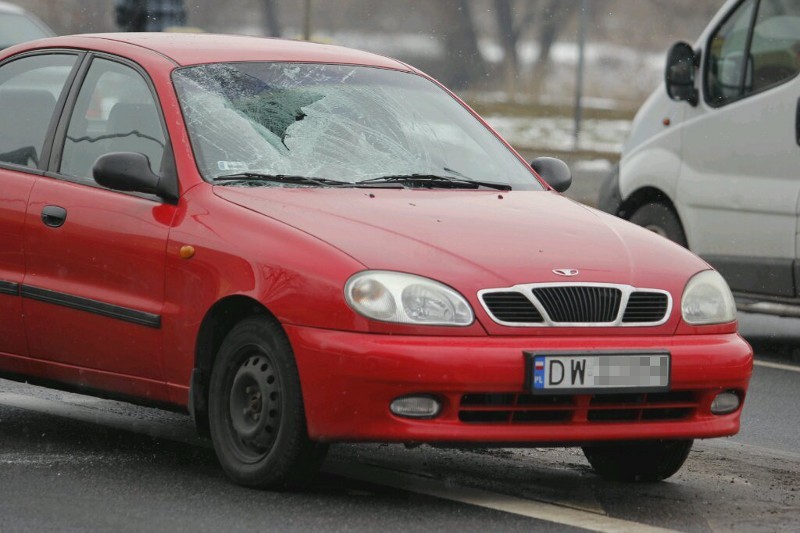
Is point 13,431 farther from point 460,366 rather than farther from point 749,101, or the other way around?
point 749,101

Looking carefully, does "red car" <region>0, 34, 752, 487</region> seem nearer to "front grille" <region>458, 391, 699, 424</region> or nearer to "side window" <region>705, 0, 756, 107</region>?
"front grille" <region>458, 391, 699, 424</region>

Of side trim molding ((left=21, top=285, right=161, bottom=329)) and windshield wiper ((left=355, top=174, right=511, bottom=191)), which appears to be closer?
side trim molding ((left=21, top=285, right=161, bottom=329))

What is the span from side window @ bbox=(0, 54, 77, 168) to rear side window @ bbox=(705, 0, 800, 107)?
4560 millimetres

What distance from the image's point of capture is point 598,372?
5887mm

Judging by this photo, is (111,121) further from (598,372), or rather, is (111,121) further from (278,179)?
(598,372)

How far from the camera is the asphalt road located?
5801mm

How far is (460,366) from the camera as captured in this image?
5.73 metres

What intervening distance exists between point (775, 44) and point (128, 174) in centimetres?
520

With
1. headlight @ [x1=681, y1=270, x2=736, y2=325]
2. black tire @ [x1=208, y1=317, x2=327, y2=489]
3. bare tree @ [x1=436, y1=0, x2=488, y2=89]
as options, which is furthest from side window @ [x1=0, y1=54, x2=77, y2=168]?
bare tree @ [x1=436, y1=0, x2=488, y2=89]

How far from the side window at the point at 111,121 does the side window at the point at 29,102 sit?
168mm

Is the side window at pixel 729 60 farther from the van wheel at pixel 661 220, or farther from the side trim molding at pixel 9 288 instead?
the side trim molding at pixel 9 288

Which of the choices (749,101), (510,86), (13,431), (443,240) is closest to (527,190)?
(443,240)

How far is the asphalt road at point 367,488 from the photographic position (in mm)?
5801

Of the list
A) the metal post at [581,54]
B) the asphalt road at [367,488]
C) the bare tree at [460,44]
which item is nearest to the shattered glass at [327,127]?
the asphalt road at [367,488]
